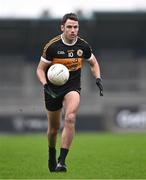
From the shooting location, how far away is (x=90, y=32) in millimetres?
42875

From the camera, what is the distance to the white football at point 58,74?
420 inches

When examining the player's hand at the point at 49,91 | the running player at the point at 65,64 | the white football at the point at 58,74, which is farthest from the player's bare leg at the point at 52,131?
the white football at the point at 58,74

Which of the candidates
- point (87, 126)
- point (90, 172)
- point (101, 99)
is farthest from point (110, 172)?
point (101, 99)

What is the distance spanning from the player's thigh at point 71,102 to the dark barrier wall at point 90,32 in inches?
1235

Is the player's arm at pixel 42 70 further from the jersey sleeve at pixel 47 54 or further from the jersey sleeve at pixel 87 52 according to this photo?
the jersey sleeve at pixel 87 52

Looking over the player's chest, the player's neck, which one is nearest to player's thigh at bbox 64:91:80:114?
the player's chest

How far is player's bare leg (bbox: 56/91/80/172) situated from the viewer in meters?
10.5

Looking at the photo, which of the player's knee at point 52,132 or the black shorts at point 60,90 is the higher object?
the black shorts at point 60,90

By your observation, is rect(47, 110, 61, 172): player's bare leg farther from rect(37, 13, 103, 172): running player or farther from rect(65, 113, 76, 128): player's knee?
rect(65, 113, 76, 128): player's knee

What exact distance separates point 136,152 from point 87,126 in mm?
18946

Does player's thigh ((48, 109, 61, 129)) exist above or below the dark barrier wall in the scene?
below

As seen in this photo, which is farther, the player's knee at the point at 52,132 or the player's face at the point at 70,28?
the player's knee at the point at 52,132

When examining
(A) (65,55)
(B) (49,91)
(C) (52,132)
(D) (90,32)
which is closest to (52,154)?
(C) (52,132)

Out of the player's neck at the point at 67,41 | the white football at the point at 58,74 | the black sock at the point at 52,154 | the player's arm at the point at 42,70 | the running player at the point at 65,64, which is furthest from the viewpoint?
the black sock at the point at 52,154
